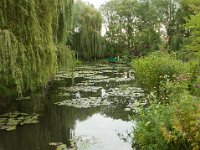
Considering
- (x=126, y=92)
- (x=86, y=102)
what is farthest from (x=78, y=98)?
(x=126, y=92)

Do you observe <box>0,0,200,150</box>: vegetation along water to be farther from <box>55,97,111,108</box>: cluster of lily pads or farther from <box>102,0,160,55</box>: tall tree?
<box>102,0,160,55</box>: tall tree

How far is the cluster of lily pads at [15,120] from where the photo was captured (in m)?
9.21

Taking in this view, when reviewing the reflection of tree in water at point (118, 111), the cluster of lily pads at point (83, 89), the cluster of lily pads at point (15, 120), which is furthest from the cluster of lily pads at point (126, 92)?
the cluster of lily pads at point (15, 120)

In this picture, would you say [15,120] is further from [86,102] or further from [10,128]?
[86,102]

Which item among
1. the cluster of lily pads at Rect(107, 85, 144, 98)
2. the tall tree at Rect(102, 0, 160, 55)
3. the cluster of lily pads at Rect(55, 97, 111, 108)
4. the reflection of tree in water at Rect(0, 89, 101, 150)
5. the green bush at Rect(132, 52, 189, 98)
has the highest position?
the tall tree at Rect(102, 0, 160, 55)

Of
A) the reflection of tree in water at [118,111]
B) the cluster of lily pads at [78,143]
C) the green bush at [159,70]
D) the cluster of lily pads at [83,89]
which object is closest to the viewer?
the cluster of lily pads at [78,143]

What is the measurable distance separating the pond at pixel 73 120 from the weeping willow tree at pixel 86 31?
15956 mm

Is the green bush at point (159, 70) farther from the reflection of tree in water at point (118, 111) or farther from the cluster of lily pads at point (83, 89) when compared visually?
the cluster of lily pads at point (83, 89)

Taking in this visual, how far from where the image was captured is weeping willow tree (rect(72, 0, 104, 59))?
31391 millimetres

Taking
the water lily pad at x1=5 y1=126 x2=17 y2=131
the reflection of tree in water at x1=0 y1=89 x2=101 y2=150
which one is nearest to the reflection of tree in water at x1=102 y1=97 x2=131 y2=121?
the reflection of tree in water at x1=0 y1=89 x2=101 y2=150

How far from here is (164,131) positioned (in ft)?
15.7

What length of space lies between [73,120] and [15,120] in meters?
1.69

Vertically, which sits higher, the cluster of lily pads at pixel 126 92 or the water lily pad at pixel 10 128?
the cluster of lily pads at pixel 126 92

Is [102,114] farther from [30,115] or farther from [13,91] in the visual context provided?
[13,91]
